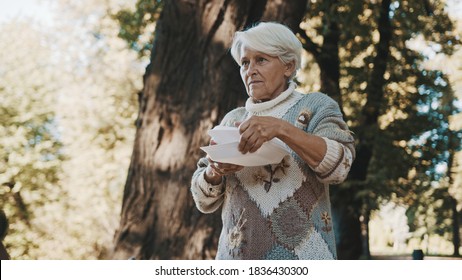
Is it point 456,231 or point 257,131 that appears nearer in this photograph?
point 257,131

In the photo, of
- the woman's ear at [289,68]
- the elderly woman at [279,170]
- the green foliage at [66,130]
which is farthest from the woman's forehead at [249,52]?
the green foliage at [66,130]

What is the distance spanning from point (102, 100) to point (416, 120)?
992 centimetres

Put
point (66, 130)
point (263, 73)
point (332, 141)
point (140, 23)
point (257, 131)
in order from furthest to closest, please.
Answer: point (66, 130) → point (140, 23) → point (263, 73) → point (332, 141) → point (257, 131)

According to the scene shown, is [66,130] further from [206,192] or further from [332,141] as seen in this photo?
[332,141]

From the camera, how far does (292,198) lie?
→ 2.41 metres

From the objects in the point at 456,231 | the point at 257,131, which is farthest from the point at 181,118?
the point at 456,231

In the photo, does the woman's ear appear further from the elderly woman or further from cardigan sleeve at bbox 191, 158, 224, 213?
cardigan sleeve at bbox 191, 158, 224, 213

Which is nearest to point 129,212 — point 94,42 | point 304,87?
point 304,87

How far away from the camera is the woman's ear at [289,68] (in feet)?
8.66

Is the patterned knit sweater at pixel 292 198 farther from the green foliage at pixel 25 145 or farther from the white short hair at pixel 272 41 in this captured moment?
the green foliage at pixel 25 145

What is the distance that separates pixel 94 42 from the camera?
68.2 feet

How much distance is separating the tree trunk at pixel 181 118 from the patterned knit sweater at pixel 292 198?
268cm

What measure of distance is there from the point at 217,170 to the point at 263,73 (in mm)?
428

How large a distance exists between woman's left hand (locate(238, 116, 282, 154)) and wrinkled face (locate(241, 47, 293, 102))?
1.23 ft
